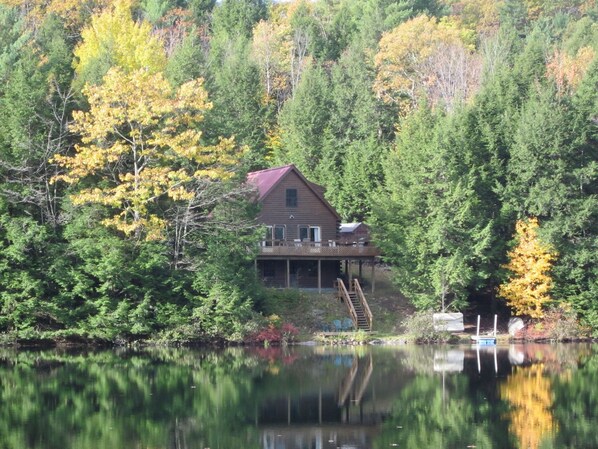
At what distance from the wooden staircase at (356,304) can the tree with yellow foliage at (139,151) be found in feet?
30.7

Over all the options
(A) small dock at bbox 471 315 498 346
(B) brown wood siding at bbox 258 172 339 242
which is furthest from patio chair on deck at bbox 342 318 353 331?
(B) brown wood siding at bbox 258 172 339 242

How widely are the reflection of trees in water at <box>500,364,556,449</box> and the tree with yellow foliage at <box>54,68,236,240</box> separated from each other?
1880 cm

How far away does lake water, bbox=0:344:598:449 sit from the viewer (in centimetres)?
2722

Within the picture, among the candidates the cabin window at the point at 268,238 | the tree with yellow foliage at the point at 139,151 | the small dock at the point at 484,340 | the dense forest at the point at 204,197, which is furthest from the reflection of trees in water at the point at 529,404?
the cabin window at the point at 268,238

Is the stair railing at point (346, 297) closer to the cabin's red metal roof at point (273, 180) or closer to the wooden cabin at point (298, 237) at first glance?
the wooden cabin at point (298, 237)

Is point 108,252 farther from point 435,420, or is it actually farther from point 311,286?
point 435,420

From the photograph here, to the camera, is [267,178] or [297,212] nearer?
[297,212]

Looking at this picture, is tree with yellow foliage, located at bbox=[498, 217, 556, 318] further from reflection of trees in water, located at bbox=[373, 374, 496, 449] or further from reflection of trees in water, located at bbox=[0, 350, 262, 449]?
reflection of trees in water, located at bbox=[373, 374, 496, 449]

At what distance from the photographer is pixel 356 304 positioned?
56156 mm

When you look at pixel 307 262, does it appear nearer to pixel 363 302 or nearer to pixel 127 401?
pixel 363 302

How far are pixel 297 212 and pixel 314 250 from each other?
3.11m

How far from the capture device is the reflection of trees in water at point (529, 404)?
89.7 ft

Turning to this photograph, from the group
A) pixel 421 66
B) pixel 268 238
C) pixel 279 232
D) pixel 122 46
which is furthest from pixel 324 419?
pixel 421 66

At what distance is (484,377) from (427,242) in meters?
17.8
